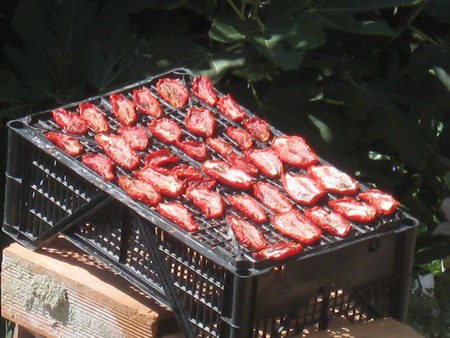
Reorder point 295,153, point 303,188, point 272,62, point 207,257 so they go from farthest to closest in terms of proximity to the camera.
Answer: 1. point 272,62
2. point 295,153
3. point 303,188
4. point 207,257

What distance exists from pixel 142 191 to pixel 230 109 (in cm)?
40

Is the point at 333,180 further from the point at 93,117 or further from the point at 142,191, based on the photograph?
the point at 93,117

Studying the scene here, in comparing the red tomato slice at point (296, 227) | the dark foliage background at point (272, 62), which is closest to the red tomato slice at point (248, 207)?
the red tomato slice at point (296, 227)

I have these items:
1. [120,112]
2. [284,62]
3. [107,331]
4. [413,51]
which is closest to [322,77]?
[413,51]

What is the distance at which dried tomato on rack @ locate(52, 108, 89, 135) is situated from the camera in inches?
89.7

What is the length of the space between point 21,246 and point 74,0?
89 centimetres

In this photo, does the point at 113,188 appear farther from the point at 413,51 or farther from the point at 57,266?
the point at 413,51

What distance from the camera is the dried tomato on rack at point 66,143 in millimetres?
2215

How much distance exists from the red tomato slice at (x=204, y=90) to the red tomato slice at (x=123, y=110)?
0.49 feet

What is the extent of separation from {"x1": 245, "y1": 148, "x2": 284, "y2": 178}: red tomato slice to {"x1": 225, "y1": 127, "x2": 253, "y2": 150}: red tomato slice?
4 centimetres

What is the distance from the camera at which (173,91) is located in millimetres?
2461

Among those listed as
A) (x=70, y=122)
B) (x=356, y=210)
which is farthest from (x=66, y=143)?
(x=356, y=210)

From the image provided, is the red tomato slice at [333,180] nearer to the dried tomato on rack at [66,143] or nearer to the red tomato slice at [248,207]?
the red tomato slice at [248,207]

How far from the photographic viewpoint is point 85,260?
94.3 inches
